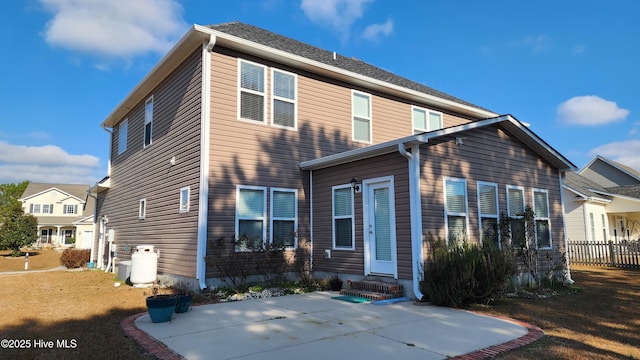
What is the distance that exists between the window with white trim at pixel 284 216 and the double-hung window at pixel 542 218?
20.5 feet

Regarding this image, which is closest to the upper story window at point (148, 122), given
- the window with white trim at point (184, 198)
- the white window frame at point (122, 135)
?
the white window frame at point (122, 135)

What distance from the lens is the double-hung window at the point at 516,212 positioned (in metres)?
9.34

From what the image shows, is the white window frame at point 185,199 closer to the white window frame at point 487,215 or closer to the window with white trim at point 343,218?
the window with white trim at point 343,218

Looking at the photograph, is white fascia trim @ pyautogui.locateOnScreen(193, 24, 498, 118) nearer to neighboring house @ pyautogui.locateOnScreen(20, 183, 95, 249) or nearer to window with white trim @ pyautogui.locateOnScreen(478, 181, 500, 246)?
window with white trim @ pyautogui.locateOnScreen(478, 181, 500, 246)

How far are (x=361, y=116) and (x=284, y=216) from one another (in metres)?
4.08

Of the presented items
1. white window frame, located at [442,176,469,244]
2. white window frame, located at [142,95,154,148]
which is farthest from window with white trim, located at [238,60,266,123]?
white window frame, located at [442,176,469,244]

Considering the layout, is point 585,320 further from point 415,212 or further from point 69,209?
point 69,209

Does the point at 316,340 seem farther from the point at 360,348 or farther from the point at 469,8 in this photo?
the point at 469,8

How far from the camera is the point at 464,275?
701cm

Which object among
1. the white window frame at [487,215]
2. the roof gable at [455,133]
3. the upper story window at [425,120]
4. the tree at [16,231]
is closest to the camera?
the roof gable at [455,133]

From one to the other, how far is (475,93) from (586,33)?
222 inches

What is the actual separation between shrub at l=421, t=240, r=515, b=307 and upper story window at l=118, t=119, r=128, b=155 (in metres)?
12.2

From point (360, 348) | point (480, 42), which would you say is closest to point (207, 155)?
point (360, 348)

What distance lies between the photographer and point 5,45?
13.6 m
